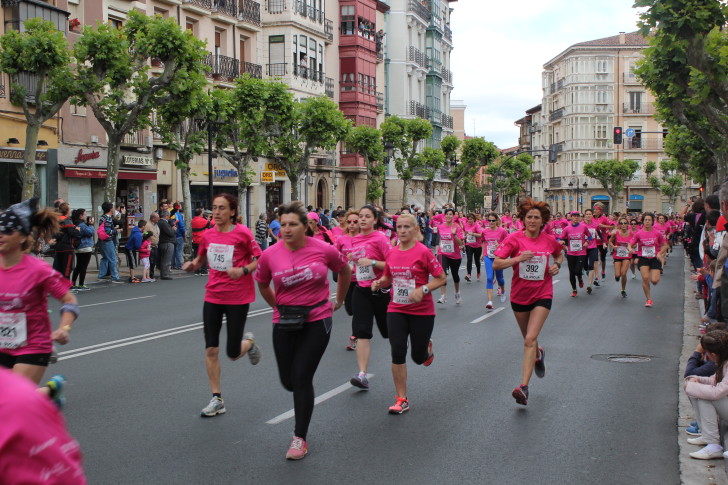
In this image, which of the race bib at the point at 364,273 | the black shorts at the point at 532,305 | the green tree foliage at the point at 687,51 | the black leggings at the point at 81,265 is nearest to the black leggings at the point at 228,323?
the race bib at the point at 364,273

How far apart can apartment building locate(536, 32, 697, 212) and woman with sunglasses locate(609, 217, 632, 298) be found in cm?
7712

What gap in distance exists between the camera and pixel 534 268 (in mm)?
8336

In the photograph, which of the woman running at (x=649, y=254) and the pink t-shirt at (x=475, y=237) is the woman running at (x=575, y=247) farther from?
the pink t-shirt at (x=475, y=237)

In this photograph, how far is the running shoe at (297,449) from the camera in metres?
6.02

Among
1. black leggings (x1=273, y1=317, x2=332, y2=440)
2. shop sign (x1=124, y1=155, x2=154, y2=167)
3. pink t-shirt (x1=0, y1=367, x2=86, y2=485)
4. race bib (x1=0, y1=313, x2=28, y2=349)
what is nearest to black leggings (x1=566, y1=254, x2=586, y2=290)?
black leggings (x1=273, y1=317, x2=332, y2=440)

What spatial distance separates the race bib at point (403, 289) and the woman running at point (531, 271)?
114 centimetres

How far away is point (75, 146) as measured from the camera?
3062 centimetres

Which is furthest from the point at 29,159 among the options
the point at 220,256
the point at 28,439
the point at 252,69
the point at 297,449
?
the point at 252,69

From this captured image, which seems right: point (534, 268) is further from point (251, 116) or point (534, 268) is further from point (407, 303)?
point (251, 116)

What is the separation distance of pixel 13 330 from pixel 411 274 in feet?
11.7

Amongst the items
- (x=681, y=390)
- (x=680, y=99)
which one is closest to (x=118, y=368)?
(x=681, y=390)

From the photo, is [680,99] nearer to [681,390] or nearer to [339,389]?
[681,390]

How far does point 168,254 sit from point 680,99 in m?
14.1

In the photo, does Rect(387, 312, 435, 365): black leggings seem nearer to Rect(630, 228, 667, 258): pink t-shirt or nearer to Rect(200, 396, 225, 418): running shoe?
Rect(200, 396, 225, 418): running shoe
